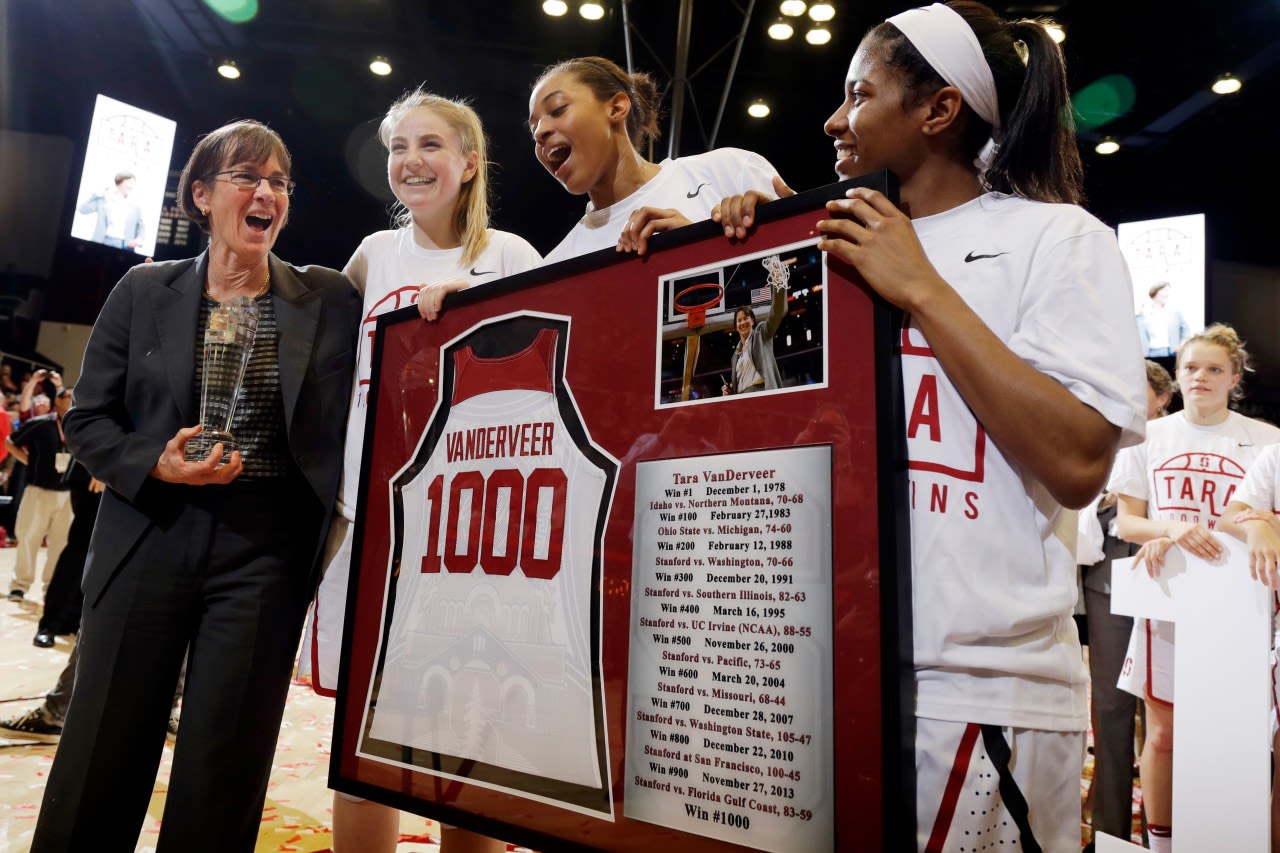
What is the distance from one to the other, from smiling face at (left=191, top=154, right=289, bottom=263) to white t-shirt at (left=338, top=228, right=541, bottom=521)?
0.22 meters

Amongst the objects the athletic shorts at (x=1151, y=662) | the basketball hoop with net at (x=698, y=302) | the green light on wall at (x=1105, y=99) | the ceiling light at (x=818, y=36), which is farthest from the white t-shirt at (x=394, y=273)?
the green light on wall at (x=1105, y=99)

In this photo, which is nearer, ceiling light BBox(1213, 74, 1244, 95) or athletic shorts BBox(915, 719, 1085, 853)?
athletic shorts BBox(915, 719, 1085, 853)

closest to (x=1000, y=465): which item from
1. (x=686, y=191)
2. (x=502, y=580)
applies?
(x=502, y=580)

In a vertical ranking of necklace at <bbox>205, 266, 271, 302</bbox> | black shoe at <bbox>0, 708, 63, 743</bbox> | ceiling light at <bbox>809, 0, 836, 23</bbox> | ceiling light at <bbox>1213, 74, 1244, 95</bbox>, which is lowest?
black shoe at <bbox>0, 708, 63, 743</bbox>

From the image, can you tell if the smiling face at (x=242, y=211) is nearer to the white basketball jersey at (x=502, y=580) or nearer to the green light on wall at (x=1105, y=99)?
the white basketball jersey at (x=502, y=580)

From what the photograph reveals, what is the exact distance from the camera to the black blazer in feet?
4.72

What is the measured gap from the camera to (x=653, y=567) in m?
0.94

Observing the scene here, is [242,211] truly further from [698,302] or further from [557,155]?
[698,302]

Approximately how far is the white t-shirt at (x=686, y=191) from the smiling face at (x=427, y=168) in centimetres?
31

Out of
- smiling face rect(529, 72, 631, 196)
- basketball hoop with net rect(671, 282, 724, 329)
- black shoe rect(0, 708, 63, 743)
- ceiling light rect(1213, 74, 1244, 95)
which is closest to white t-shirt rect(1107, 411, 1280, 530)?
smiling face rect(529, 72, 631, 196)

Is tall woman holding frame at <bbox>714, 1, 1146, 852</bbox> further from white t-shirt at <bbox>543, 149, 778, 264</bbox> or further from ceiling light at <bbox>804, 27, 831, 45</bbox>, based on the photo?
ceiling light at <bbox>804, 27, 831, 45</bbox>

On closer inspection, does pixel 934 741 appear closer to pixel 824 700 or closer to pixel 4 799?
pixel 824 700

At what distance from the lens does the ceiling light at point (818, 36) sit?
664 cm

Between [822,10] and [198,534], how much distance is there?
6.20 meters
